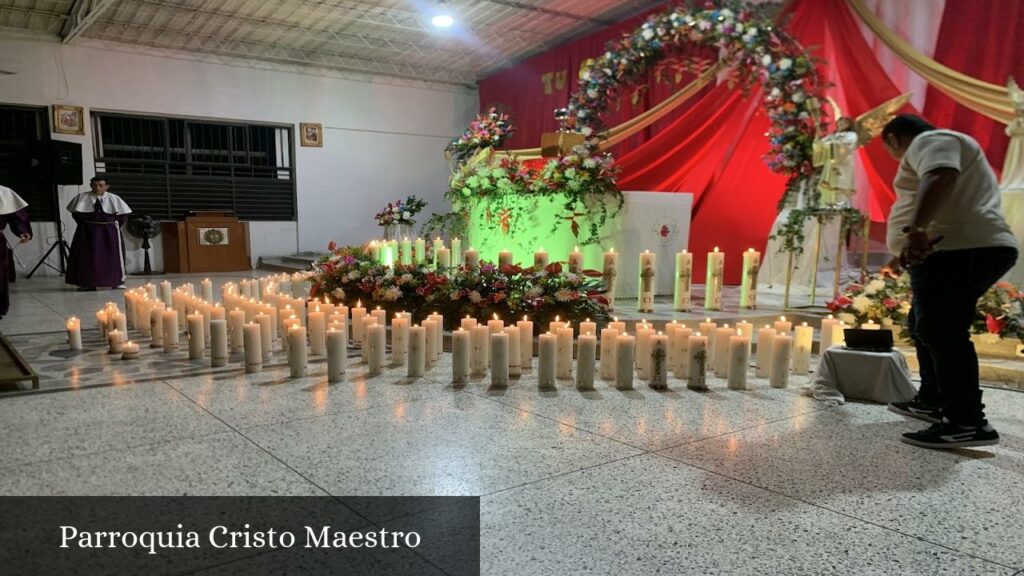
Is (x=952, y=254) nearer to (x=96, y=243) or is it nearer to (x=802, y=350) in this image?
(x=802, y=350)

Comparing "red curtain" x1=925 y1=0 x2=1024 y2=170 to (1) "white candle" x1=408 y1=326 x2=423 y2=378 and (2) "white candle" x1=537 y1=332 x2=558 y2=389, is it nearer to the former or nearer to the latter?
(2) "white candle" x1=537 y1=332 x2=558 y2=389

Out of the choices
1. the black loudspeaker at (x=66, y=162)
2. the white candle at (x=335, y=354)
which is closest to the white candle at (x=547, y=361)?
the white candle at (x=335, y=354)

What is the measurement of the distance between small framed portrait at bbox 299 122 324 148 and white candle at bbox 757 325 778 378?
407 inches

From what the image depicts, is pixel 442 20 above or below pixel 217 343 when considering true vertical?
above

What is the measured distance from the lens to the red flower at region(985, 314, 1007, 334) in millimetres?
3537

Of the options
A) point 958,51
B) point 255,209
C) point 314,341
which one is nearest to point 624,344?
point 314,341

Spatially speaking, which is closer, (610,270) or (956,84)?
(610,270)

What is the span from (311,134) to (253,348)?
376 inches

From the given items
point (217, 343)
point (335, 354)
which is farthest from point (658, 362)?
point (217, 343)

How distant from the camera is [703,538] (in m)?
1.64

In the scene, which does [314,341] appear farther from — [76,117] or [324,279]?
[76,117]

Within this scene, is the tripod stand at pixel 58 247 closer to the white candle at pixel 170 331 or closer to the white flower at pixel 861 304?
the white candle at pixel 170 331

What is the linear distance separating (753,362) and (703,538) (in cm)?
237

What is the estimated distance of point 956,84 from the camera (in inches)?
196
